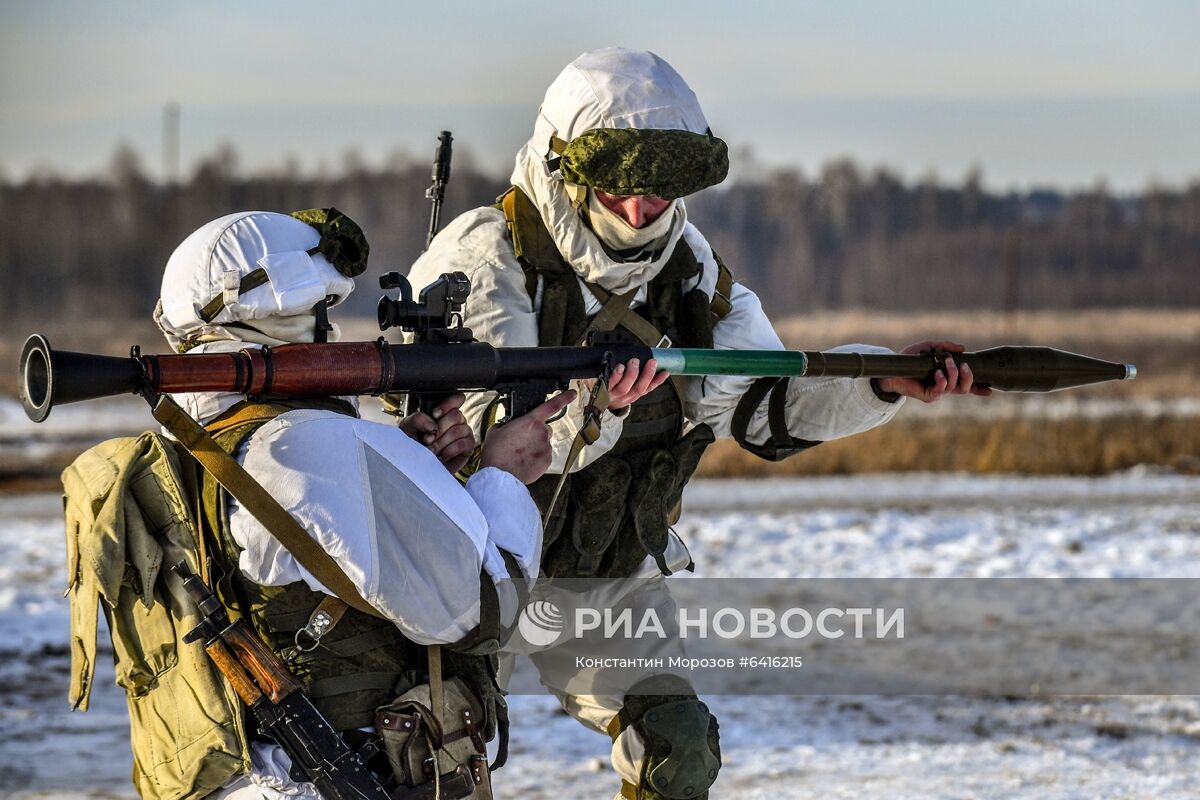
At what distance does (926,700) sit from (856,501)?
544 cm

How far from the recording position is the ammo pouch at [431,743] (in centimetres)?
297

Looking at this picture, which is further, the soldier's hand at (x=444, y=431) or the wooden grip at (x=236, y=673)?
the soldier's hand at (x=444, y=431)

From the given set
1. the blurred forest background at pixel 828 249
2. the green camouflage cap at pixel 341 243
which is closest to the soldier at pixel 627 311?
the green camouflage cap at pixel 341 243

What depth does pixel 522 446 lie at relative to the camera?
3.18 metres

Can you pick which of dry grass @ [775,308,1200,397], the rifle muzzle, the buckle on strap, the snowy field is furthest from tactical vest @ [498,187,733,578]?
dry grass @ [775,308,1200,397]

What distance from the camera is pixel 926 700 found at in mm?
6730

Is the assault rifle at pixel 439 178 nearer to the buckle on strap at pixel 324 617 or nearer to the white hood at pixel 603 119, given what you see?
the white hood at pixel 603 119

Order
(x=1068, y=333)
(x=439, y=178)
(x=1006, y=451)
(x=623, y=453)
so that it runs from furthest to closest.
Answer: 1. (x=1068, y=333)
2. (x=1006, y=451)
3. (x=439, y=178)
4. (x=623, y=453)

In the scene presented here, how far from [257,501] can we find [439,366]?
1.71 ft

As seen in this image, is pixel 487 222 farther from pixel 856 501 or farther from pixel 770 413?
pixel 856 501

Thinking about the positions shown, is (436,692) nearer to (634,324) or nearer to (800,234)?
(634,324)

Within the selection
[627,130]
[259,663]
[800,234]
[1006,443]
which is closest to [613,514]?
[627,130]

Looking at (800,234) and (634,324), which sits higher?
(634,324)

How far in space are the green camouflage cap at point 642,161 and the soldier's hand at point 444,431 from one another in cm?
76
